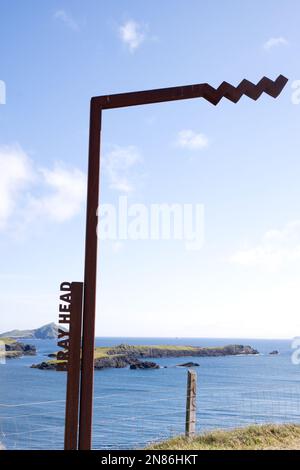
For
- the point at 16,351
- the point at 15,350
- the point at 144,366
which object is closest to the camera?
the point at 144,366

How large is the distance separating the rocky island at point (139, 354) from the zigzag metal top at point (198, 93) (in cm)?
6975

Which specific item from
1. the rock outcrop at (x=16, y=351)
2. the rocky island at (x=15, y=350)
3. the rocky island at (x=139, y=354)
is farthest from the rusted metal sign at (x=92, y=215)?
the rock outcrop at (x=16, y=351)

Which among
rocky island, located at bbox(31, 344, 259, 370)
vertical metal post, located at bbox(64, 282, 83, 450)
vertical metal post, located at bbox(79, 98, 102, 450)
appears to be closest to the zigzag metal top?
vertical metal post, located at bbox(79, 98, 102, 450)

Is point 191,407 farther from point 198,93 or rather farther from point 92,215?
point 198,93

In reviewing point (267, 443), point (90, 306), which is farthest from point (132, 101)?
point (267, 443)

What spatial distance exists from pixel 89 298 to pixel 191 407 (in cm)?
355

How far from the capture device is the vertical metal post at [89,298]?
14.8 feet

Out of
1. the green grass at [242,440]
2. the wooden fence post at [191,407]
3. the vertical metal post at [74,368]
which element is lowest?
the green grass at [242,440]

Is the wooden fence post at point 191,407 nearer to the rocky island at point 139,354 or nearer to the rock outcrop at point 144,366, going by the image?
the rocky island at point 139,354

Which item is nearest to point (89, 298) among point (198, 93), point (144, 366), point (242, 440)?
point (198, 93)

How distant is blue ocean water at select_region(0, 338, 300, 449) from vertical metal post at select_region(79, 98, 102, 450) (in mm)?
2495

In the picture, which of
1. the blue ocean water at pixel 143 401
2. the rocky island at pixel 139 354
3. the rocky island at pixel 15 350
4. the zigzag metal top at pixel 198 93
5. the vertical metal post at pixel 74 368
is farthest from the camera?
the rocky island at pixel 15 350

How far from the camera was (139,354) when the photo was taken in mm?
116188

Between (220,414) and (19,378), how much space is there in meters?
39.6
